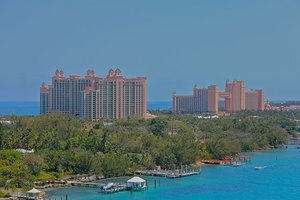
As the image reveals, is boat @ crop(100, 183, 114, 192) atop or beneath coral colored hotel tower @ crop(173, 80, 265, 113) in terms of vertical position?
beneath

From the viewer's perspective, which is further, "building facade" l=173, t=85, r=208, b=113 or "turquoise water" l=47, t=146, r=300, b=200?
"building facade" l=173, t=85, r=208, b=113

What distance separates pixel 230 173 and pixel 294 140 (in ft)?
61.5

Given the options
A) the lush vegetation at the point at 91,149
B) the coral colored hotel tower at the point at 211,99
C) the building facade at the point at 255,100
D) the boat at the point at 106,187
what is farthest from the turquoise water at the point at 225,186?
the building facade at the point at 255,100

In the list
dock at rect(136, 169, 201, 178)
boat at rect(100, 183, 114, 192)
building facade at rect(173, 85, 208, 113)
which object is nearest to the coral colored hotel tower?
building facade at rect(173, 85, 208, 113)

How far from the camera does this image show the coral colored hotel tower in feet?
221

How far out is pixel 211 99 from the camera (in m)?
67.5

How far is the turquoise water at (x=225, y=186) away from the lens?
20.5 m

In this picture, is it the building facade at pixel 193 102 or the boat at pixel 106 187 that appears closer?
the boat at pixel 106 187

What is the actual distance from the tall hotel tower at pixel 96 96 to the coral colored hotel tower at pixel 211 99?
18.5m

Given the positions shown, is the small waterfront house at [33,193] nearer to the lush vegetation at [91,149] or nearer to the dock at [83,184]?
the lush vegetation at [91,149]

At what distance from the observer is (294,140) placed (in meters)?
43.8

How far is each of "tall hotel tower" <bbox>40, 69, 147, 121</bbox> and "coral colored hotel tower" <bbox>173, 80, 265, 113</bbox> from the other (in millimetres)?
18546

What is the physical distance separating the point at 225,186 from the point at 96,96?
2495 cm

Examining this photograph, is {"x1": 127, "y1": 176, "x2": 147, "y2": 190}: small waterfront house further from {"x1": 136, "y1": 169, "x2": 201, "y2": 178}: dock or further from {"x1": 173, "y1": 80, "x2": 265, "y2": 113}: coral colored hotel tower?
{"x1": 173, "y1": 80, "x2": 265, "y2": 113}: coral colored hotel tower
